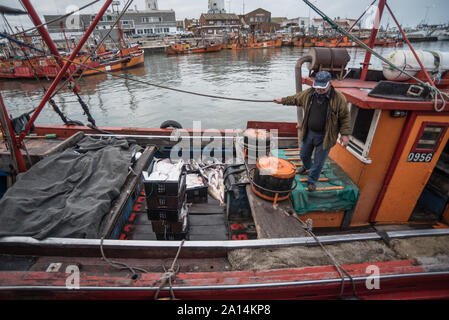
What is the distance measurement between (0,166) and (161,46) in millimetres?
58891

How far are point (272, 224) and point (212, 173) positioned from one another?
103 inches

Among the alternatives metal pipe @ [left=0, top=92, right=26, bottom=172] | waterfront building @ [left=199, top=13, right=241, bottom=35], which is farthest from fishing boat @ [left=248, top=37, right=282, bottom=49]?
metal pipe @ [left=0, top=92, right=26, bottom=172]

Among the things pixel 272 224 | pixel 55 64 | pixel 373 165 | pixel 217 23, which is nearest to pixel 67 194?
pixel 272 224

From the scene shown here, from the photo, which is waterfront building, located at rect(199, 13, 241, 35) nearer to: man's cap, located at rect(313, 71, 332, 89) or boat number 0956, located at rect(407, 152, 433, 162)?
man's cap, located at rect(313, 71, 332, 89)

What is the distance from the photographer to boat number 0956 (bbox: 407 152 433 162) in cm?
365

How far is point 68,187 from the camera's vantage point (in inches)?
154

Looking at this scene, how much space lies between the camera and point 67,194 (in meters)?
3.77

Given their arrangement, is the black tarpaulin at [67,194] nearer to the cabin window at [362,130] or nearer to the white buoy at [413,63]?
the cabin window at [362,130]

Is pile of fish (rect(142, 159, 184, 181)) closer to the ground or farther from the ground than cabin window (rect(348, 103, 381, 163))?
closer to the ground

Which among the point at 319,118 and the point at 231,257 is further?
the point at 319,118

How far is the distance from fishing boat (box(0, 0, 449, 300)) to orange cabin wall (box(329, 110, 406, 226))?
0.8 inches
